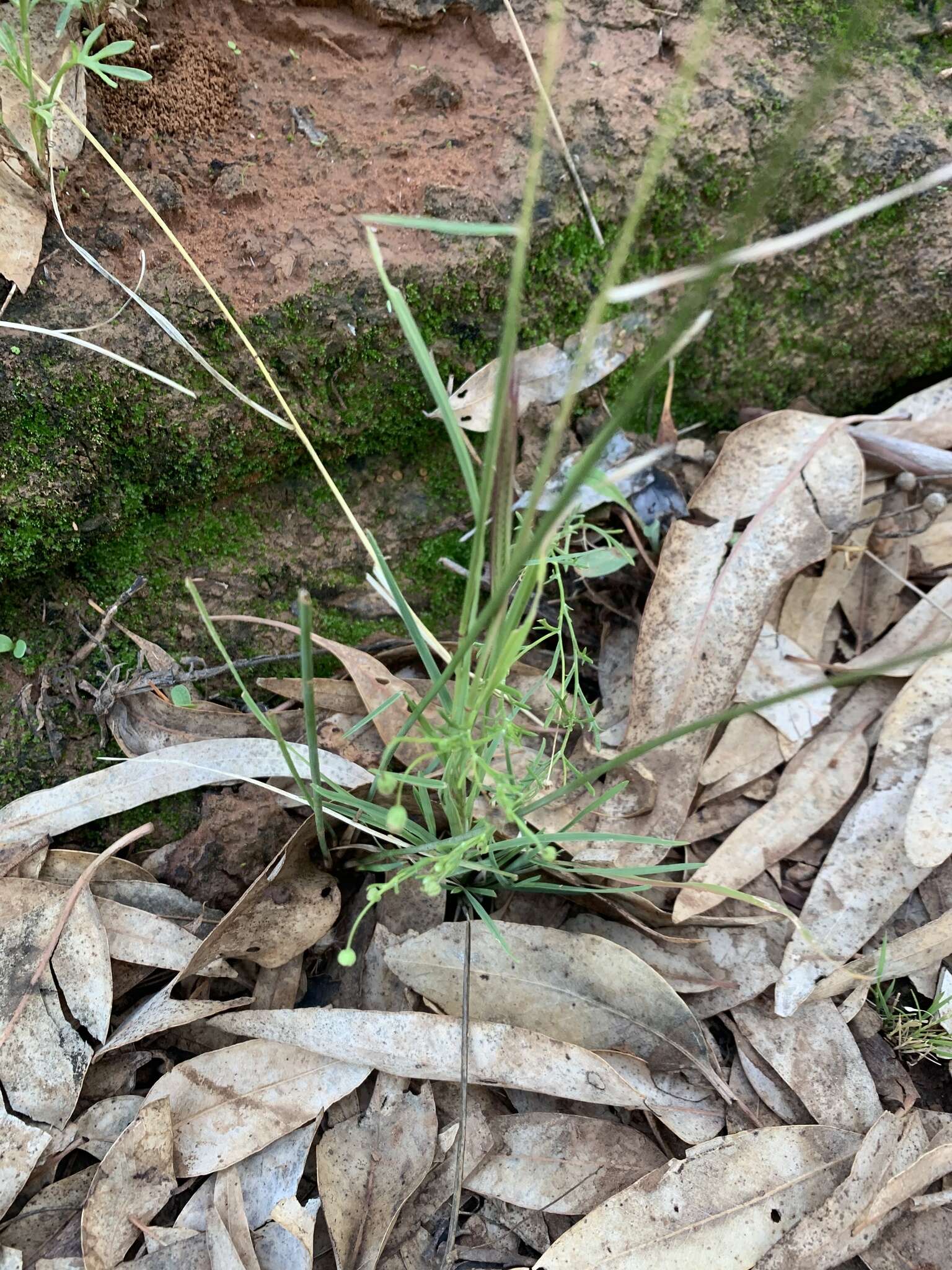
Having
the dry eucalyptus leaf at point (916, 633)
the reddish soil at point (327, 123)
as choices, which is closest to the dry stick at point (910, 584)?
the dry eucalyptus leaf at point (916, 633)

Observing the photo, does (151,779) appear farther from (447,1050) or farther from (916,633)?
(916,633)

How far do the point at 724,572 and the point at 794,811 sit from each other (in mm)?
438

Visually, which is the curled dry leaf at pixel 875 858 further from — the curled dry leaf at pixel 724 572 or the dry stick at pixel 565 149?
the dry stick at pixel 565 149

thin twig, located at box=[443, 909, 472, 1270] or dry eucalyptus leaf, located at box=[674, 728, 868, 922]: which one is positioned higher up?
dry eucalyptus leaf, located at box=[674, 728, 868, 922]

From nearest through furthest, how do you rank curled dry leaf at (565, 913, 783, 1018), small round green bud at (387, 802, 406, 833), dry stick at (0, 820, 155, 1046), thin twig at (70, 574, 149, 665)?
1. small round green bud at (387, 802, 406, 833)
2. dry stick at (0, 820, 155, 1046)
3. curled dry leaf at (565, 913, 783, 1018)
4. thin twig at (70, 574, 149, 665)

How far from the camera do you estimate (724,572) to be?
59.9 inches

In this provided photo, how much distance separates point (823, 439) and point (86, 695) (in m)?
1.44

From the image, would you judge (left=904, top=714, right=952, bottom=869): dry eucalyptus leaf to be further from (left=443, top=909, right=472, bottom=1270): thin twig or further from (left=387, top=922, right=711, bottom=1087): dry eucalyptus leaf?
(left=443, top=909, right=472, bottom=1270): thin twig

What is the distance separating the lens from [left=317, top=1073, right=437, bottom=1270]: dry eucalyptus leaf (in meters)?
1.17

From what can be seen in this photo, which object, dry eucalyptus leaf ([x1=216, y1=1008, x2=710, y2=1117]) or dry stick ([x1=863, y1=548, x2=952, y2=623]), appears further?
dry stick ([x1=863, y1=548, x2=952, y2=623])

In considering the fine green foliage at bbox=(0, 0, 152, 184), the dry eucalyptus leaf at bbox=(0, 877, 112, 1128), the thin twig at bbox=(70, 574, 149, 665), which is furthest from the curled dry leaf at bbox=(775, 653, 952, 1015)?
the fine green foliage at bbox=(0, 0, 152, 184)

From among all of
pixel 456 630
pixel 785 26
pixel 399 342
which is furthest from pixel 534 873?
pixel 785 26

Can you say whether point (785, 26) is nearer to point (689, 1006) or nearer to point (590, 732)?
point (590, 732)

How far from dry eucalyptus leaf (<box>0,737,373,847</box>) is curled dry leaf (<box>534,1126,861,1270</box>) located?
721 millimetres
